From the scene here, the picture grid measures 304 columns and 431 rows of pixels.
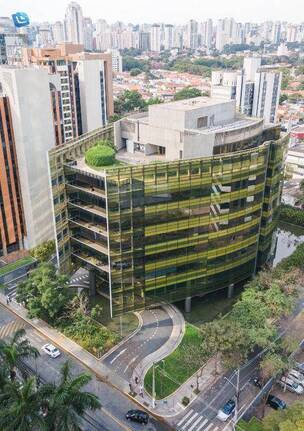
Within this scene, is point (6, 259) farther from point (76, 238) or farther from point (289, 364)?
point (289, 364)

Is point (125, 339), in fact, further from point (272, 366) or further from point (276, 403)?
point (276, 403)

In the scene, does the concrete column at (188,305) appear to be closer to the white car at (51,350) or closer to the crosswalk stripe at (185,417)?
the crosswalk stripe at (185,417)

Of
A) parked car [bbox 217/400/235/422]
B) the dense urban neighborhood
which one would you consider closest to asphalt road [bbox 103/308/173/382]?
the dense urban neighborhood

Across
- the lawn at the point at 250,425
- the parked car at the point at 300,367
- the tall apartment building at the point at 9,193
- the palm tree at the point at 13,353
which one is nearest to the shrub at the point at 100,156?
the tall apartment building at the point at 9,193

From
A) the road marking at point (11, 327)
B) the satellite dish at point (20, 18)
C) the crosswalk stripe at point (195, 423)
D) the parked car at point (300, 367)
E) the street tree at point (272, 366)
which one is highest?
the satellite dish at point (20, 18)

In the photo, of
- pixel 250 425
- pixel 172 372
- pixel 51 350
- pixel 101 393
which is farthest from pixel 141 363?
pixel 250 425

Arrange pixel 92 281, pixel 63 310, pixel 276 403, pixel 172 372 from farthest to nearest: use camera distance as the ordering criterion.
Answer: pixel 92 281
pixel 63 310
pixel 172 372
pixel 276 403
